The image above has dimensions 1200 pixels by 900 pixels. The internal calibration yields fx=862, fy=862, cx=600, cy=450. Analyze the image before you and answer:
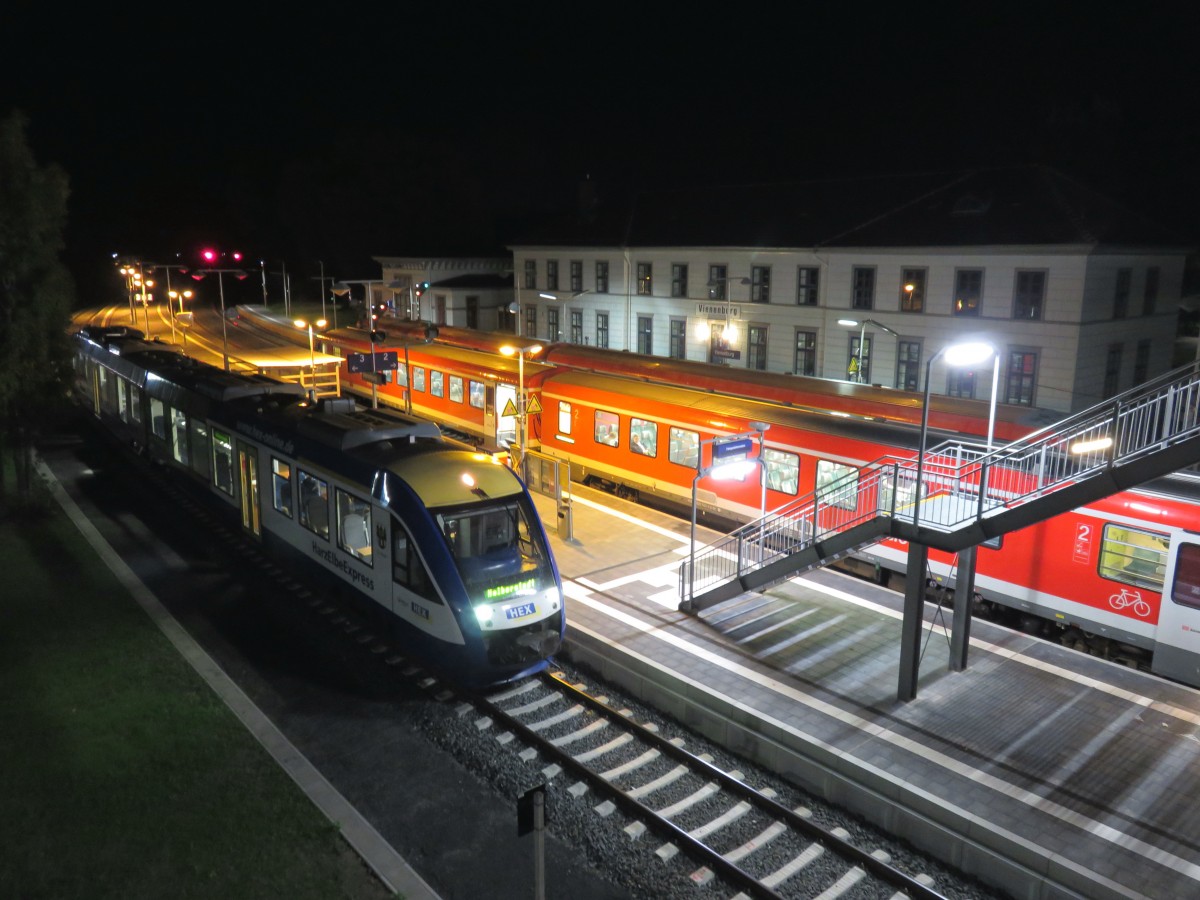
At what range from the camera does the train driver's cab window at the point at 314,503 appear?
546 inches

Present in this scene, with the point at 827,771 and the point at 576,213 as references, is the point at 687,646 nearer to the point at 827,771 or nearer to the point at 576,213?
the point at 827,771

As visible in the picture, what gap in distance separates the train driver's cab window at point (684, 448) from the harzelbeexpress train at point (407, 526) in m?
7.11

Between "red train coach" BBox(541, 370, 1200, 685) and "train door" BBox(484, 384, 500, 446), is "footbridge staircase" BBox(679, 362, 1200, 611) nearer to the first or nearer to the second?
"red train coach" BBox(541, 370, 1200, 685)

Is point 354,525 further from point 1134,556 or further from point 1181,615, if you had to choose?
point 1181,615

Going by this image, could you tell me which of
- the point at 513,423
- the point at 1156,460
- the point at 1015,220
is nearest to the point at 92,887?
the point at 1156,460

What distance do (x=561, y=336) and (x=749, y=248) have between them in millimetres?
12844

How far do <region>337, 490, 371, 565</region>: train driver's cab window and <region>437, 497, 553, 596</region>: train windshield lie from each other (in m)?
1.76

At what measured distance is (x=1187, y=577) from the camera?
39.1 feet

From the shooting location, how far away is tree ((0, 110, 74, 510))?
1702 centimetres

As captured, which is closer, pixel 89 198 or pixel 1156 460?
pixel 1156 460

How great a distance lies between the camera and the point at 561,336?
46.0 meters

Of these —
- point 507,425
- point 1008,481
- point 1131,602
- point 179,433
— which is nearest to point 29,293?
point 179,433

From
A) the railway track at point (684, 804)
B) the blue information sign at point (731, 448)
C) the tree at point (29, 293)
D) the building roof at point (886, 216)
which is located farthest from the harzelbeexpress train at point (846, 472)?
the building roof at point (886, 216)

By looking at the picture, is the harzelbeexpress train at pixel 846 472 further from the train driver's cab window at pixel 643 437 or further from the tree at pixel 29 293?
the tree at pixel 29 293
